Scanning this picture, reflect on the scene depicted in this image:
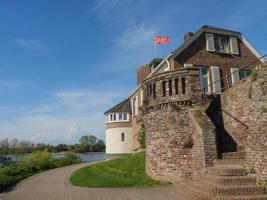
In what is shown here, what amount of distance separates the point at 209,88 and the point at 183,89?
23.0 feet

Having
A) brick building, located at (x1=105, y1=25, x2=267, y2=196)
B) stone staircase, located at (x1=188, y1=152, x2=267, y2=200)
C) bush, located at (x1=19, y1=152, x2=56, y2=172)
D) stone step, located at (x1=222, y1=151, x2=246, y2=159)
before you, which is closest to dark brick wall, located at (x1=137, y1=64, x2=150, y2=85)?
bush, located at (x1=19, y1=152, x2=56, y2=172)

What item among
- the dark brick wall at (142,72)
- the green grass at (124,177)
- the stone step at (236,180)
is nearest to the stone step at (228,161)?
the stone step at (236,180)

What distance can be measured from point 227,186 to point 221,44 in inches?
626

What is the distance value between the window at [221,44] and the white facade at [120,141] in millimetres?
16550

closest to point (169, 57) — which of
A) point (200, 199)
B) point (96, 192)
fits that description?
point (96, 192)

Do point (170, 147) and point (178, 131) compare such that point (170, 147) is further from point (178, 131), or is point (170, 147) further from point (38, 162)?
point (38, 162)

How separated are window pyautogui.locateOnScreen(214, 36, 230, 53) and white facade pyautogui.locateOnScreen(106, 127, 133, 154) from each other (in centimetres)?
1655

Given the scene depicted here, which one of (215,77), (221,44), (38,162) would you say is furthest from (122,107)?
(215,77)

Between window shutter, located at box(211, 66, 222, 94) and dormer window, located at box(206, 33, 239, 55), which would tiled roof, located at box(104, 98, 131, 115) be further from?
window shutter, located at box(211, 66, 222, 94)

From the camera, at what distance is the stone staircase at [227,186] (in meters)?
9.45

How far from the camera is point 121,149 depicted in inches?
1390

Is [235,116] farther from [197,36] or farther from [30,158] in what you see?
[30,158]

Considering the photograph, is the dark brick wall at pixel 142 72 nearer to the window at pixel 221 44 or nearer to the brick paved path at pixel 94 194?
the window at pixel 221 44

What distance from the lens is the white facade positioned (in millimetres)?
35344
